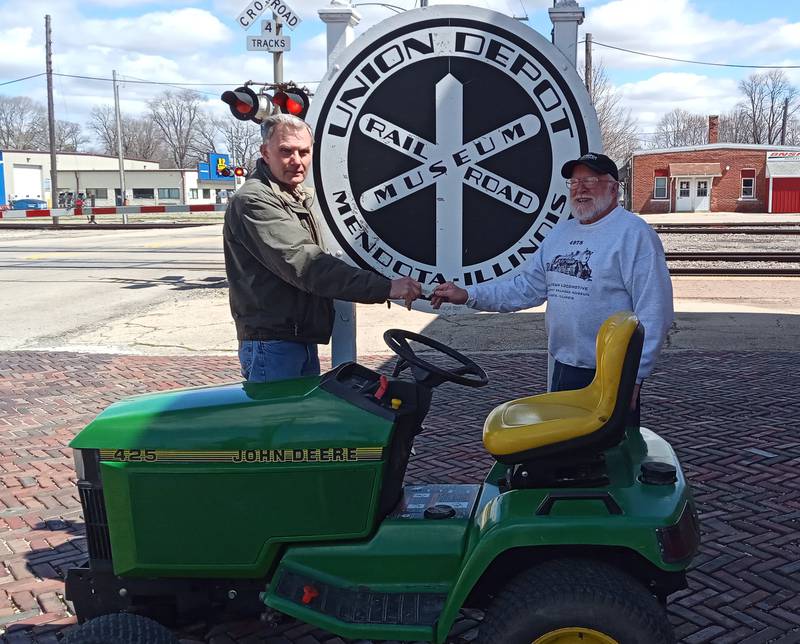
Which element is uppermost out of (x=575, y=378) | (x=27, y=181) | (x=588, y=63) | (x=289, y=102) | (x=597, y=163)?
(x=588, y=63)

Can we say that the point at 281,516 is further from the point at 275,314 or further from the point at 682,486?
the point at 682,486

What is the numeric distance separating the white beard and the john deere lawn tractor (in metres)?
0.66

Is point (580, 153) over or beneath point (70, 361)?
over

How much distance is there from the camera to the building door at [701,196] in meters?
44.2

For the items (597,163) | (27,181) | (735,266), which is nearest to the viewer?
(597,163)

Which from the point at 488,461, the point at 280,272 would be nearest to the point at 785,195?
the point at 488,461

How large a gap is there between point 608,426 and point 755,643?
124 cm

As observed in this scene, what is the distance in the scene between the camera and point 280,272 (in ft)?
9.46

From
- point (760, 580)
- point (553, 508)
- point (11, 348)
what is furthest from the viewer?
point (11, 348)

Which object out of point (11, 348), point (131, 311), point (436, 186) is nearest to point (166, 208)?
point (131, 311)

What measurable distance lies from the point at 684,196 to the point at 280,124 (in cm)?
4491

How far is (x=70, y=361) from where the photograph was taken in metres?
8.09

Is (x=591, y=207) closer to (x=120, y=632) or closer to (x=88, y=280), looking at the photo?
(x=120, y=632)

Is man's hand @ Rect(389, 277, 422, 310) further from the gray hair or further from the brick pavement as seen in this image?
the brick pavement
